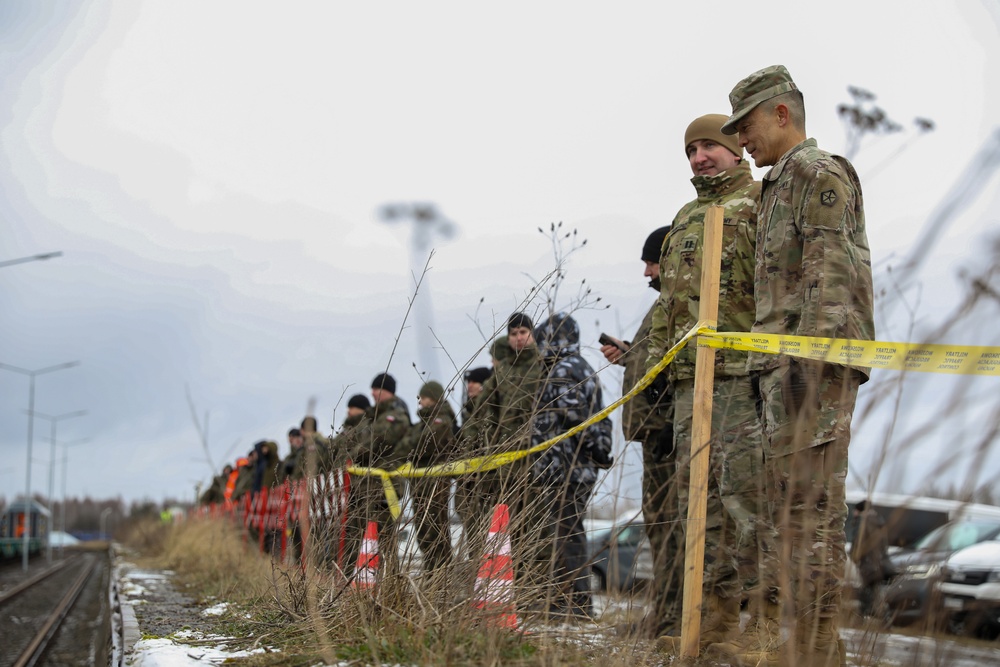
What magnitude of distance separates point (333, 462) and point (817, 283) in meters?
1.90

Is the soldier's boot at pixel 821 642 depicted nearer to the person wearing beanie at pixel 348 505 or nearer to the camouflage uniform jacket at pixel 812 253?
the camouflage uniform jacket at pixel 812 253

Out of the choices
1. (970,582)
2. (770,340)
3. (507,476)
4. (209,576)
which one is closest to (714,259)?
(770,340)

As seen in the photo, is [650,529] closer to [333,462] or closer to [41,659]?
[333,462]

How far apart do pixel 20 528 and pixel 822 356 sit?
46.6m

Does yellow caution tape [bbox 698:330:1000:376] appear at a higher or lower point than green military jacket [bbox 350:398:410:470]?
higher

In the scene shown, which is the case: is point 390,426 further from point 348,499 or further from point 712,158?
point 712,158

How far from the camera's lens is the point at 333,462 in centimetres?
408

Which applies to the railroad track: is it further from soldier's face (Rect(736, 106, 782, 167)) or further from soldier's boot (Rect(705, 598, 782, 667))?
soldier's face (Rect(736, 106, 782, 167))

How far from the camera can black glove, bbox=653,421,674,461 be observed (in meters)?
5.09

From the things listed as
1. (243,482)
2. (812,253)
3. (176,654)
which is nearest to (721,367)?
(812,253)

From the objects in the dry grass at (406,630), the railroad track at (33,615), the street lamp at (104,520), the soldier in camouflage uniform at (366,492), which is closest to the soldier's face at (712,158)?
the soldier in camouflage uniform at (366,492)

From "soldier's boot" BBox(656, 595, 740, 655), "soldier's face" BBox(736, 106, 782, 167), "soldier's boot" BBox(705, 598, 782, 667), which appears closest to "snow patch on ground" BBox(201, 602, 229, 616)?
"soldier's boot" BBox(656, 595, 740, 655)

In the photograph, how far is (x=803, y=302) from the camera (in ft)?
11.3

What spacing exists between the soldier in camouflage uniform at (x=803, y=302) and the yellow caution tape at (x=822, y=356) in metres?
0.08
